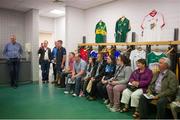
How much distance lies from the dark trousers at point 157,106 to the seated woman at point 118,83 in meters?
0.70

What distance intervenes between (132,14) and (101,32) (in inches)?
51.8

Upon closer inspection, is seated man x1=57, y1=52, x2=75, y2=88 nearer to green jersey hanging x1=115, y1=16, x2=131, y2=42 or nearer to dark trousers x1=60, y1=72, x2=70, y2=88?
dark trousers x1=60, y1=72, x2=70, y2=88

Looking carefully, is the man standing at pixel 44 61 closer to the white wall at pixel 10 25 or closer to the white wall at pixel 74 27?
the white wall at pixel 74 27

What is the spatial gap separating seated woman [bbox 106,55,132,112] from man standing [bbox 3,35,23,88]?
3830 millimetres

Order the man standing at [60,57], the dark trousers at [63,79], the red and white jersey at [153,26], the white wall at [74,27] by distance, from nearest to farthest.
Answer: the red and white jersey at [153,26], the dark trousers at [63,79], the man standing at [60,57], the white wall at [74,27]

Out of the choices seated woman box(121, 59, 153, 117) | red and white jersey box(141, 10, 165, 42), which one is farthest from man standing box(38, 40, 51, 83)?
seated woman box(121, 59, 153, 117)

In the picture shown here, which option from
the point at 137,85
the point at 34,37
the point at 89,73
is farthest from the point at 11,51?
the point at 137,85

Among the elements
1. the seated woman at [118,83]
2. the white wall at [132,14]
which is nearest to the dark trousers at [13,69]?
→ the white wall at [132,14]

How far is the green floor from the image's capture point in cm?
408

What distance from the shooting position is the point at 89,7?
24.7ft

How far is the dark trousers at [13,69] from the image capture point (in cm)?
716

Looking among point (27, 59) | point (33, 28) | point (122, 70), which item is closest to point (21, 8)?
point (33, 28)

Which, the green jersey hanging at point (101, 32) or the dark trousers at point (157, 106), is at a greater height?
the green jersey hanging at point (101, 32)

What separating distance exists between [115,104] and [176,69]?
142 cm
